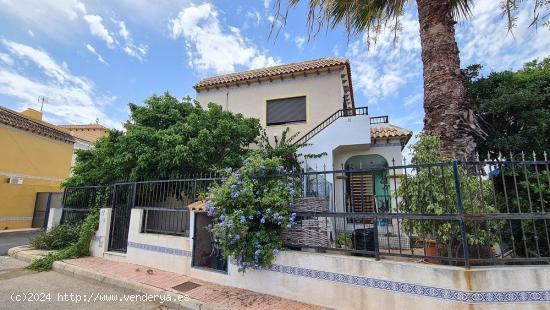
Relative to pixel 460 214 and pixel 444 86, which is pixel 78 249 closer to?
pixel 460 214

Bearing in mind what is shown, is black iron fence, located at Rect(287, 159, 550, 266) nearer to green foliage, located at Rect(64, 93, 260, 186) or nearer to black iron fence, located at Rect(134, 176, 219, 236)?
black iron fence, located at Rect(134, 176, 219, 236)

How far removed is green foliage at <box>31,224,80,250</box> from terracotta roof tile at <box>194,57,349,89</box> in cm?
852

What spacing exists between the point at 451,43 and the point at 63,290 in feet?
28.1

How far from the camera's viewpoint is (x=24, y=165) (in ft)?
50.3

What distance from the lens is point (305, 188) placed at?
5.39 m

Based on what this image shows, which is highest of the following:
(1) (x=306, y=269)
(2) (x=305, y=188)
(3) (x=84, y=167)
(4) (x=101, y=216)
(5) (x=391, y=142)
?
(5) (x=391, y=142)

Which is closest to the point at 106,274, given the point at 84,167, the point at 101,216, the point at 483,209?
the point at 101,216

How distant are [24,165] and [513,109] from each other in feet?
69.8

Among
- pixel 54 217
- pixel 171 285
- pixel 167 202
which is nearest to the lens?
pixel 171 285

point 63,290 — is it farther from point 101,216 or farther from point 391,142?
point 391,142

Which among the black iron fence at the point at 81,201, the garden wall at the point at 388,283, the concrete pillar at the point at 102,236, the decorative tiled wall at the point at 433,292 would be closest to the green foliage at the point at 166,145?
the black iron fence at the point at 81,201

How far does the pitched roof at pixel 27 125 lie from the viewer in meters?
14.4

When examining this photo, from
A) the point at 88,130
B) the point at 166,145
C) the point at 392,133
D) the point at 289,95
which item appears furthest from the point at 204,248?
the point at 88,130

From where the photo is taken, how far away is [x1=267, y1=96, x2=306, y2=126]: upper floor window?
12.5 m
